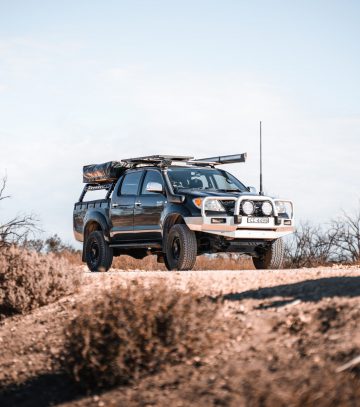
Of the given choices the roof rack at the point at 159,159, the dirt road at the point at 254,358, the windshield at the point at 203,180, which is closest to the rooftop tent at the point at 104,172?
the roof rack at the point at 159,159

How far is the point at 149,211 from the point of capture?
17.1 meters

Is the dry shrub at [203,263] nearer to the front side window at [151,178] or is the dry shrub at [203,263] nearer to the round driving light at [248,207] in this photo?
the front side window at [151,178]

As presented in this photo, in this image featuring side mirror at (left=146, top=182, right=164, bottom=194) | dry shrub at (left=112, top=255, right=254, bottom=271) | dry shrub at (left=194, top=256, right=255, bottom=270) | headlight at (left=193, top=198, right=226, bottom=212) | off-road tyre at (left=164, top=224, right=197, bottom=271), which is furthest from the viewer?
dry shrub at (left=112, top=255, right=254, bottom=271)

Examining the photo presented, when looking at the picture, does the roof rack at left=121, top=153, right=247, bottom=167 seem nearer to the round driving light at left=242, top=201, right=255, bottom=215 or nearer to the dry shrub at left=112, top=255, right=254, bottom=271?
the round driving light at left=242, top=201, right=255, bottom=215

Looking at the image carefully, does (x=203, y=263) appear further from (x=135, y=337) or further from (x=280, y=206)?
(x=135, y=337)

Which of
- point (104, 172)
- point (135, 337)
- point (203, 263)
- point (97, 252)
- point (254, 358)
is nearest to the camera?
point (254, 358)

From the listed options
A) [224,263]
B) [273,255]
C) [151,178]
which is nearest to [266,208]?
[273,255]

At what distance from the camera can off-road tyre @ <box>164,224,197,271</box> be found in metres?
15.8

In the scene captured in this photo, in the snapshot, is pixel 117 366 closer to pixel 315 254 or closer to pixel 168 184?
pixel 168 184

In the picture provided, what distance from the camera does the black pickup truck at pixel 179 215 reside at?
16.0 meters

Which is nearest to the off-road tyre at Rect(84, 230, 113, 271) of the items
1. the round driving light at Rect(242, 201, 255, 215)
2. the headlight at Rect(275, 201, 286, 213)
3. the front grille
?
the front grille

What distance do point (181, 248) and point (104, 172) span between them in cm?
389

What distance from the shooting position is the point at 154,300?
1004 centimetres

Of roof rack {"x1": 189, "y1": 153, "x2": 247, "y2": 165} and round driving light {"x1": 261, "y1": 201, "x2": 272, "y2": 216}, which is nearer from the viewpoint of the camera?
round driving light {"x1": 261, "y1": 201, "x2": 272, "y2": 216}
